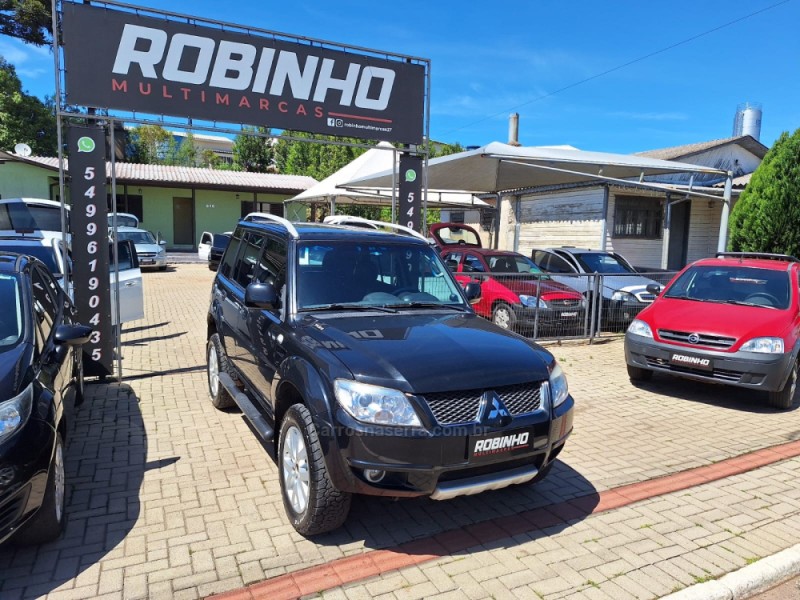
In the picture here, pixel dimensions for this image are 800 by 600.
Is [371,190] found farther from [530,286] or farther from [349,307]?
[349,307]

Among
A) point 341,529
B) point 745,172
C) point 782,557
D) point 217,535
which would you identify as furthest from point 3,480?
point 745,172

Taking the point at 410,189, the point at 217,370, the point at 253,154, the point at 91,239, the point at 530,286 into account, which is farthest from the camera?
the point at 253,154

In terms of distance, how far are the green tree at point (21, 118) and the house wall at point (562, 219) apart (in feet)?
97.8

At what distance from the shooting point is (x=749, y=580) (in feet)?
10.3

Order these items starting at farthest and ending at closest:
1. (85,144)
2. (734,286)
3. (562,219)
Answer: (562,219), (734,286), (85,144)

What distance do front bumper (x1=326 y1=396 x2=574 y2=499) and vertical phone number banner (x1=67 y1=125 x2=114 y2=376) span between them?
15.8 feet

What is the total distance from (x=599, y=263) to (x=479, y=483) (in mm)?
10218

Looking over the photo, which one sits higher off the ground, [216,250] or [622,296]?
[216,250]

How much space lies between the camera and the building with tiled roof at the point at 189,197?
29.2m

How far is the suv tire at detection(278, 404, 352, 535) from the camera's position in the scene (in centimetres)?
317

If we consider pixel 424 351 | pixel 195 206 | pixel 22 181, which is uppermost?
pixel 22 181

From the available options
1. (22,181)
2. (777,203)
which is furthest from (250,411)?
(22,181)

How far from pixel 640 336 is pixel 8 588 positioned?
21.3 ft

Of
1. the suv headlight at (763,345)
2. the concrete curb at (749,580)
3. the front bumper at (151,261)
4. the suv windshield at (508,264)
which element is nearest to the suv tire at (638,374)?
the suv headlight at (763,345)
